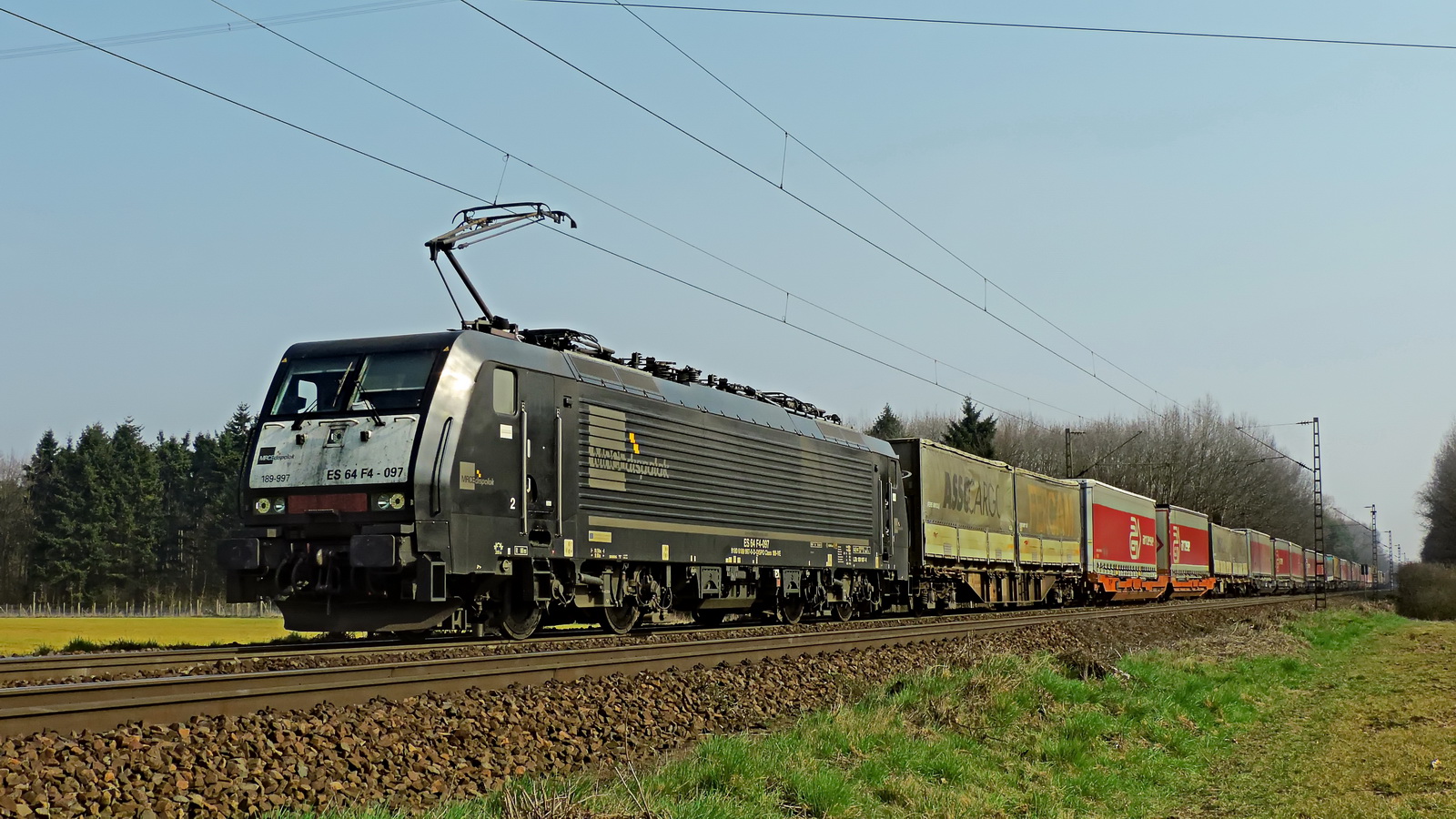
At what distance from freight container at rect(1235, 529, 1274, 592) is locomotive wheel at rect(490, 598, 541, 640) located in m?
55.3

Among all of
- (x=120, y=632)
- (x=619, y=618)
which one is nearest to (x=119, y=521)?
(x=120, y=632)

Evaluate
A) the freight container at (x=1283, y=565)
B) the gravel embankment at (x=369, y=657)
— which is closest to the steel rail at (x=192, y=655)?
the gravel embankment at (x=369, y=657)

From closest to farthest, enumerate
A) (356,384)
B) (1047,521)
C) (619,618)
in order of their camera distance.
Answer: (356,384), (619,618), (1047,521)

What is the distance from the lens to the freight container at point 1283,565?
71938 mm

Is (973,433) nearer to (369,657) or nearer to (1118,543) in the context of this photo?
(1118,543)

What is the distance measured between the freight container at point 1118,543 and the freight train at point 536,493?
15.2 m

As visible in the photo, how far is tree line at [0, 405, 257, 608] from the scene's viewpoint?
70.3 metres

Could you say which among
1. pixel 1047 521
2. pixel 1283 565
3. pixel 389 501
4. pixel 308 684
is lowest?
pixel 1283 565

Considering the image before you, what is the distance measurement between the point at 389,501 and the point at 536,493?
7.41 feet

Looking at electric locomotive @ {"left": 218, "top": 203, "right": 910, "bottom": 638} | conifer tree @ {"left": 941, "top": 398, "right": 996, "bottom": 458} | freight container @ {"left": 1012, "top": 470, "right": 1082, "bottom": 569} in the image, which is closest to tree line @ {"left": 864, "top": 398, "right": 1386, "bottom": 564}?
conifer tree @ {"left": 941, "top": 398, "right": 996, "bottom": 458}

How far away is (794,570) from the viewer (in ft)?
73.4

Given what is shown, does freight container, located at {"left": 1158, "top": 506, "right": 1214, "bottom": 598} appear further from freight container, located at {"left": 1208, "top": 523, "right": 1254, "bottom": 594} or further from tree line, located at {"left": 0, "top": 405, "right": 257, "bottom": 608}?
tree line, located at {"left": 0, "top": 405, "right": 257, "bottom": 608}

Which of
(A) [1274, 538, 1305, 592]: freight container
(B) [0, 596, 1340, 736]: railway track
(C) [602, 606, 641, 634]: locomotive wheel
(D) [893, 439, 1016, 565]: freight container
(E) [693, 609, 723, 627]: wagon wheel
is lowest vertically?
(A) [1274, 538, 1305, 592]: freight container

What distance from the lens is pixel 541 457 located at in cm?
1566
